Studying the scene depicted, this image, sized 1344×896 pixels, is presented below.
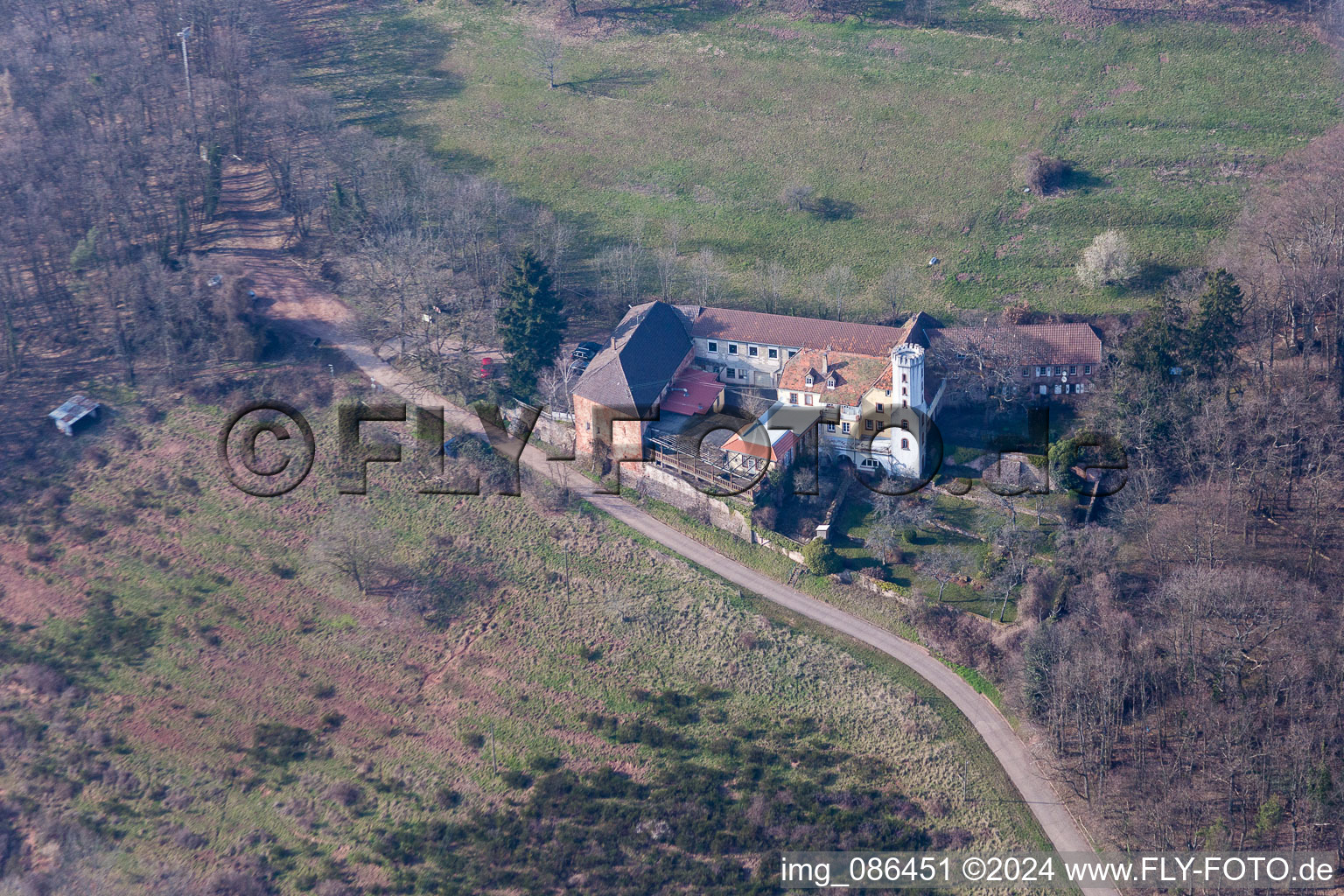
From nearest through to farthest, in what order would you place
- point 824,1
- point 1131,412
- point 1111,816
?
point 1111,816
point 1131,412
point 824,1

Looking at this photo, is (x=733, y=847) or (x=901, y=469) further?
(x=901, y=469)

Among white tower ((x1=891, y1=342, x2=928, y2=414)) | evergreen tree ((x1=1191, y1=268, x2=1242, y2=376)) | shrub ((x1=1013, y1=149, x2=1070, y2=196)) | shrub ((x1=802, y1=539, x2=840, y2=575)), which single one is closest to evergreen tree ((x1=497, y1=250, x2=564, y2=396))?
shrub ((x1=802, y1=539, x2=840, y2=575))

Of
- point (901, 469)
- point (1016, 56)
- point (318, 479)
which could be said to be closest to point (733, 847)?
point (901, 469)

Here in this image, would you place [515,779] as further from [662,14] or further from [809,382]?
[662,14]

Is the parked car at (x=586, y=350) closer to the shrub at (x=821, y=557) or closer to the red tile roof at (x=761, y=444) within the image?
the red tile roof at (x=761, y=444)

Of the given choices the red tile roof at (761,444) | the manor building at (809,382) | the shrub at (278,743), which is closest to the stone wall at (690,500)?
the manor building at (809,382)

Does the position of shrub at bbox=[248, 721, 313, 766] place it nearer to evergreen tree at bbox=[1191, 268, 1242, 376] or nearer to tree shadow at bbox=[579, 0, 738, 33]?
evergreen tree at bbox=[1191, 268, 1242, 376]

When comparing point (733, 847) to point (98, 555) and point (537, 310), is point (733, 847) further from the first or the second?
point (98, 555)

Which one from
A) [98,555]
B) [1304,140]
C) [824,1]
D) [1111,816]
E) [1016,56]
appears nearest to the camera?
[1111,816]
